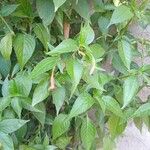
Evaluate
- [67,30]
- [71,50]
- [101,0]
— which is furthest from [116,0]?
[71,50]

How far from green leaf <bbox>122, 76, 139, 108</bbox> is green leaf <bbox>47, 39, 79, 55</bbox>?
0.17m

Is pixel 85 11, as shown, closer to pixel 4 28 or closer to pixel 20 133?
pixel 4 28

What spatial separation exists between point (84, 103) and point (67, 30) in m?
0.24

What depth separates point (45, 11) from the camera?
0.84 meters

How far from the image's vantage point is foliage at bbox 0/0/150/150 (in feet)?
2.52

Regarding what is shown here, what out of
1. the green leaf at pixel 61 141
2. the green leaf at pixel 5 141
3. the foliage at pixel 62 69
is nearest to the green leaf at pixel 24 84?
the foliage at pixel 62 69

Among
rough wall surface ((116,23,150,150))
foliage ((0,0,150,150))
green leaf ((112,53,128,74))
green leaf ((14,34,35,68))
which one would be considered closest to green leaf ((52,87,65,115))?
foliage ((0,0,150,150))

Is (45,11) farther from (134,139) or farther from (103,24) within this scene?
(134,139)

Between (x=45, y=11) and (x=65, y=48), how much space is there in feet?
0.52

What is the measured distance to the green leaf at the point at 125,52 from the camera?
0.87 meters

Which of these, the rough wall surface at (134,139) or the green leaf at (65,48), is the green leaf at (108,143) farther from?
the green leaf at (65,48)

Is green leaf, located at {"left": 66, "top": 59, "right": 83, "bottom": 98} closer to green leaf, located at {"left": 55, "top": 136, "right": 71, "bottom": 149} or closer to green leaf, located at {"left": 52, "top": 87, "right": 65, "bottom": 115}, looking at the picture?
green leaf, located at {"left": 52, "top": 87, "right": 65, "bottom": 115}

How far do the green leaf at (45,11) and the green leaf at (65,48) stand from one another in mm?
129

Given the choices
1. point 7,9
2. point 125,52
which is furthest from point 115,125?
point 7,9
